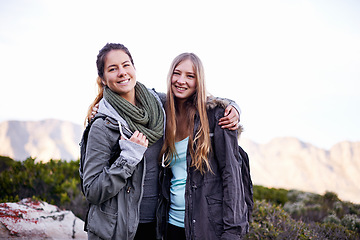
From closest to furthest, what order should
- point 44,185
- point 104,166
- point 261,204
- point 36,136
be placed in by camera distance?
point 104,166 < point 261,204 < point 44,185 < point 36,136

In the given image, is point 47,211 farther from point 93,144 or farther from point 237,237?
point 237,237

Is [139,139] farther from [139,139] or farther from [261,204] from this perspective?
[261,204]

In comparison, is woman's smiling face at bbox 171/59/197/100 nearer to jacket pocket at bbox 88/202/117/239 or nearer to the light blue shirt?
the light blue shirt

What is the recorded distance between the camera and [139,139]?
2.31 metres

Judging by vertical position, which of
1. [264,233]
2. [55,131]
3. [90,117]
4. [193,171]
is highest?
[90,117]

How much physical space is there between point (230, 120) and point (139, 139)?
0.76 meters

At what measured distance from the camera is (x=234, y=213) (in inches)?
89.8

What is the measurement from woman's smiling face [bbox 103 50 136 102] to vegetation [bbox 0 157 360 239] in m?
3.07

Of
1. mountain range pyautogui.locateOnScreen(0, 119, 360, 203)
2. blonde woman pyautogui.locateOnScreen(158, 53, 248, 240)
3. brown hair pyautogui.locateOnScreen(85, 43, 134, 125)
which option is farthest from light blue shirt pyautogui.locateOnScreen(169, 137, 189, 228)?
mountain range pyautogui.locateOnScreen(0, 119, 360, 203)

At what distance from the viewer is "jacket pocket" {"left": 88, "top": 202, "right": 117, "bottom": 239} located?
2.25m

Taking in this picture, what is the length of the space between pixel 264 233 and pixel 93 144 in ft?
10.6

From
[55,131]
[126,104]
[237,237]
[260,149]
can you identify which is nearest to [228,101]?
[126,104]

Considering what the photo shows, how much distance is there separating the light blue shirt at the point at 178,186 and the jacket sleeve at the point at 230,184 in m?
0.32

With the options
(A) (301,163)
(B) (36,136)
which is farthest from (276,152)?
(B) (36,136)
